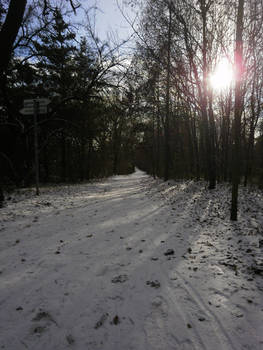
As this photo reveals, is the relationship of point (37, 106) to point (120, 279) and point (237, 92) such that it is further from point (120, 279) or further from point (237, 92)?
point (120, 279)

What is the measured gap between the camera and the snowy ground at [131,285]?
1837mm

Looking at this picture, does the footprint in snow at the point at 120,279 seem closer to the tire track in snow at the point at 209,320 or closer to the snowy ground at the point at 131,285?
the snowy ground at the point at 131,285

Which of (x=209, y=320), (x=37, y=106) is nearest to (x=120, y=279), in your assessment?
(x=209, y=320)

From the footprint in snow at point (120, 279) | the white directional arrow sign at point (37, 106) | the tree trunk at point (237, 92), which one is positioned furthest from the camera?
the white directional arrow sign at point (37, 106)

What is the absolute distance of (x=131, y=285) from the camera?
2.63 meters

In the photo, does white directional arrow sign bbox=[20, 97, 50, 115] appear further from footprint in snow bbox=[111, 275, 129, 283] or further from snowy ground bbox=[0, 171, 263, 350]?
footprint in snow bbox=[111, 275, 129, 283]

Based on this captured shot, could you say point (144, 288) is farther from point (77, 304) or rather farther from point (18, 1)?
point (18, 1)

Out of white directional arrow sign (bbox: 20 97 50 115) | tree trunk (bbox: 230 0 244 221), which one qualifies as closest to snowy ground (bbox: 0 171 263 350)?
tree trunk (bbox: 230 0 244 221)

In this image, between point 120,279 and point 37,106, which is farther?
point 37,106

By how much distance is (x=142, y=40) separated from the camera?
11.1 m

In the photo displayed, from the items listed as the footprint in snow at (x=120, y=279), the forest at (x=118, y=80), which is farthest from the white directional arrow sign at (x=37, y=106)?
the footprint in snow at (x=120, y=279)

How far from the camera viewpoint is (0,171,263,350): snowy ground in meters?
1.84

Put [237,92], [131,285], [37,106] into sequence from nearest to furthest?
→ [131,285] < [237,92] < [37,106]

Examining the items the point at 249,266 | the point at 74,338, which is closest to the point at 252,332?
the point at 249,266
